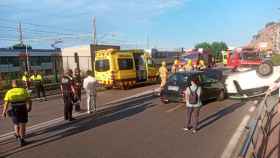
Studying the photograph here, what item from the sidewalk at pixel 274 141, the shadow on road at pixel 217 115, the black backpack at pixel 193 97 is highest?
the black backpack at pixel 193 97

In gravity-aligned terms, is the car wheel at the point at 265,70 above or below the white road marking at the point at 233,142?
above

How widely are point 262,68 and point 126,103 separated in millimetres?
5810

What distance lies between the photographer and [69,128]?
977 centimetres

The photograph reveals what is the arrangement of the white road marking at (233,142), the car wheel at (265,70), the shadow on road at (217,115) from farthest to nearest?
the car wheel at (265,70) < the shadow on road at (217,115) < the white road marking at (233,142)

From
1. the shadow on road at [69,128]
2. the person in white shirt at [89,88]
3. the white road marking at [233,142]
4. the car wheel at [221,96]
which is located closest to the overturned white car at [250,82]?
the car wheel at [221,96]

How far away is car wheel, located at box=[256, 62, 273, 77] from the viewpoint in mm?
13133

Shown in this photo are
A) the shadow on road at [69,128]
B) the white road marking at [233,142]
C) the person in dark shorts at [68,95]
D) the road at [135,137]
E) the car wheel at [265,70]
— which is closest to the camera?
the white road marking at [233,142]

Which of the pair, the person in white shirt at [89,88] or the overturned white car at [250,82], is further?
the overturned white car at [250,82]

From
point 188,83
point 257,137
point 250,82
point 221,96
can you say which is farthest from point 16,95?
point 250,82

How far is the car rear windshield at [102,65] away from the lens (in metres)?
22.1

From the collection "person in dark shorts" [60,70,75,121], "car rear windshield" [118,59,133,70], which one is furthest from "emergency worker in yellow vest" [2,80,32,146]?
"car rear windshield" [118,59,133,70]

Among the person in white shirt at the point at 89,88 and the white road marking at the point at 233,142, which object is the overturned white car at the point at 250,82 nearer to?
the white road marking at the point at 233,142

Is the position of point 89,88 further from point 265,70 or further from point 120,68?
point 120,68

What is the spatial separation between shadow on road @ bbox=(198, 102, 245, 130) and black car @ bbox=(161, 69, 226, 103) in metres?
1.21
